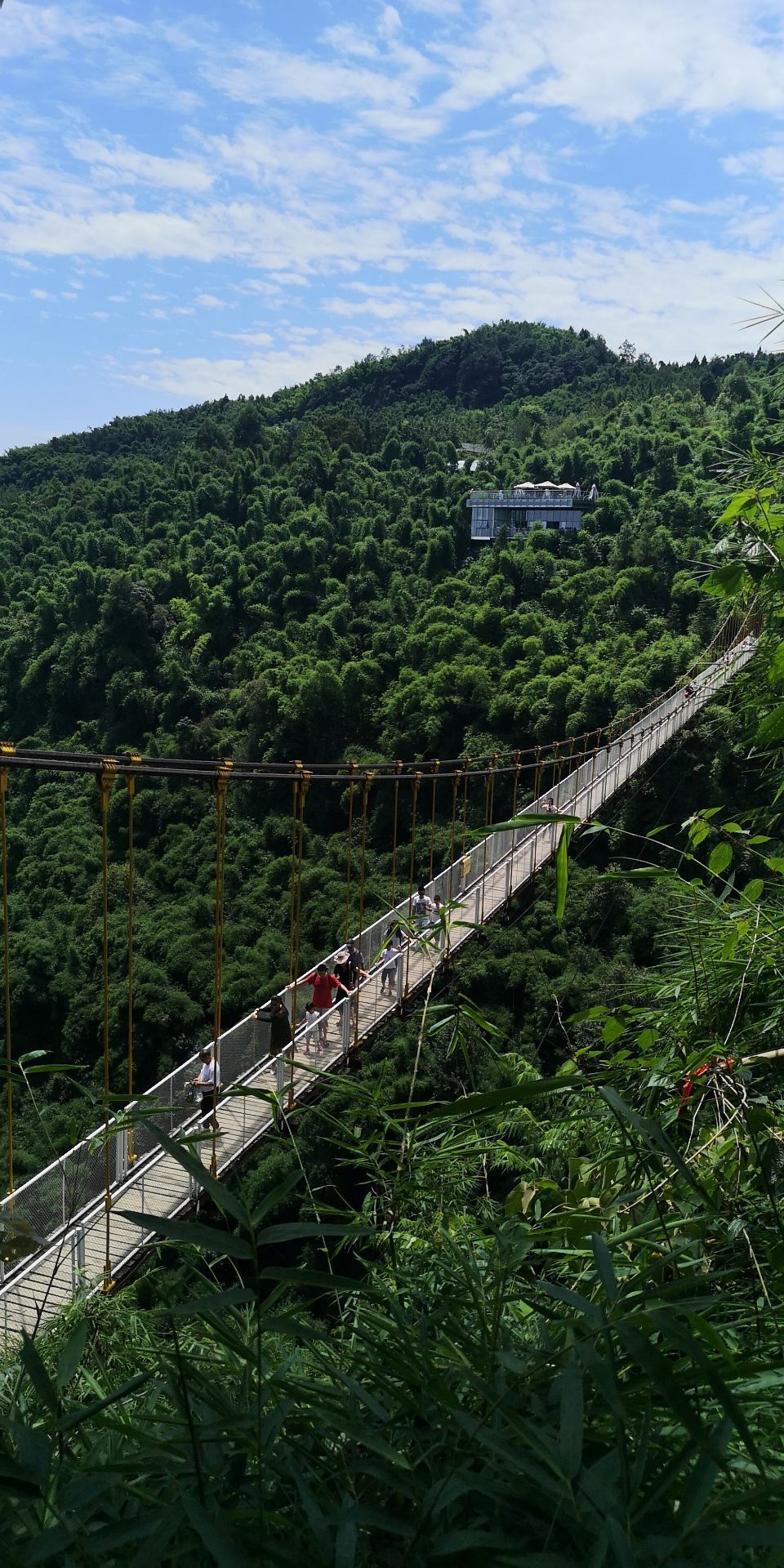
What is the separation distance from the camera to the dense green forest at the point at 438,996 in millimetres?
384

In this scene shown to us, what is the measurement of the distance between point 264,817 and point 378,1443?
2088 cm

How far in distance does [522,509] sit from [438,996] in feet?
90.5

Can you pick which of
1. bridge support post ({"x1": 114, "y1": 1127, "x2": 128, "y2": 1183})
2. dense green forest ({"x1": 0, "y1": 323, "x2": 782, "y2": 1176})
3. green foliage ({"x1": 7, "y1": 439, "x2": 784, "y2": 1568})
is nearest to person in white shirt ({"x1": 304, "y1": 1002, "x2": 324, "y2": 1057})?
bridge support post ({"x1": 114, "y1": 1127, "x2": 128, "y2": 1183})

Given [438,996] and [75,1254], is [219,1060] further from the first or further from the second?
[438,996]

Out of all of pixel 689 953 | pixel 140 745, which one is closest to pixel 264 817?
pixel 140 745

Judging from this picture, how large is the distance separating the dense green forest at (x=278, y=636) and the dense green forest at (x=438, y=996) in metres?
0.13

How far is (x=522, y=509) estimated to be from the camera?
32.8 m

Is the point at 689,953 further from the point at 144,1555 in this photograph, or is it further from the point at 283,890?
the point at 283,890

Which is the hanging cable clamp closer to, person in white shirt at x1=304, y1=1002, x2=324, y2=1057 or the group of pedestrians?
the group of pedestrians

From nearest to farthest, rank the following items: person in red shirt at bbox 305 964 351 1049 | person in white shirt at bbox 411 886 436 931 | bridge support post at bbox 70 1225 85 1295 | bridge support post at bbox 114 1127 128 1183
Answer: bridge support post at bbox 70 1225 85 1295
person in white shirt at bbox 411 886 436 931
bridge support post at bbox 114 1127 128 1183
person in red shirt at bbox 305 964 351 1049

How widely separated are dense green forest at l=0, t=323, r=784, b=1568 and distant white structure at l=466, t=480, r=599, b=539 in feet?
3.17

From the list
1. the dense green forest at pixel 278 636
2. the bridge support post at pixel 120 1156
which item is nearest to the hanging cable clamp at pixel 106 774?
the bridge support post at pixel 120 1156

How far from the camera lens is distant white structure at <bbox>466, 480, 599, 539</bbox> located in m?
32.3

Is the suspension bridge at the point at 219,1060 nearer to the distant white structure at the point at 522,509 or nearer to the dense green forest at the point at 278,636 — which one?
the dense green forest at the point at 278,636
